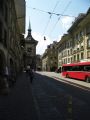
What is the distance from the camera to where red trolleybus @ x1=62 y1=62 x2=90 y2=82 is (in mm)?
36250

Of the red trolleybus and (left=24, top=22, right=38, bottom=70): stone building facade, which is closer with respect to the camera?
the red trolleybus

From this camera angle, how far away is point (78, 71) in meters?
40.1

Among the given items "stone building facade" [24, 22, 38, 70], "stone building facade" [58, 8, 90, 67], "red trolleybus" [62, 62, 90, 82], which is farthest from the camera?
"stone building facade" [24, 22, 38, 70]

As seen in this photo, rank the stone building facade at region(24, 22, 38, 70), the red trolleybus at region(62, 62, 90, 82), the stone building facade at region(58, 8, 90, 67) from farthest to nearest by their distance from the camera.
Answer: the stone building facade at region(24, 22, 38, 70) → the stone building facade at region(58, 8, 90, 67) → the red trolleybus at region(62, 62, 90, 82)

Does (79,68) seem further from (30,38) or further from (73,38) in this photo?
(30,38)

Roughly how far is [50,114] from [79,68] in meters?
29.2

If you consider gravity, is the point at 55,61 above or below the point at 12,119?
above

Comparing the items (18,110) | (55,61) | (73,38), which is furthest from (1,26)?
(55,61)

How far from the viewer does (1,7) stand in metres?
27.1

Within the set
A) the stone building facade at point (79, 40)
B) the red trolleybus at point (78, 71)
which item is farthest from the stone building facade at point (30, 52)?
the red trolleybus at point (78, 71)

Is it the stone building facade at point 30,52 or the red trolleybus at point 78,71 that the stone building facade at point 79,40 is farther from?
the stone building facade at point 30,52

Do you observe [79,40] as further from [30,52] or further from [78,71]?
[30,52]

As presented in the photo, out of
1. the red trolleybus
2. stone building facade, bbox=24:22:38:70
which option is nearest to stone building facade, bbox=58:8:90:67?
the red trolleybus

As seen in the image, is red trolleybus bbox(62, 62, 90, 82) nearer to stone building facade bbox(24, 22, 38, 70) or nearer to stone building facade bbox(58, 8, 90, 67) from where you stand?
stone building facade bbox(58, 8, 90, 67)
